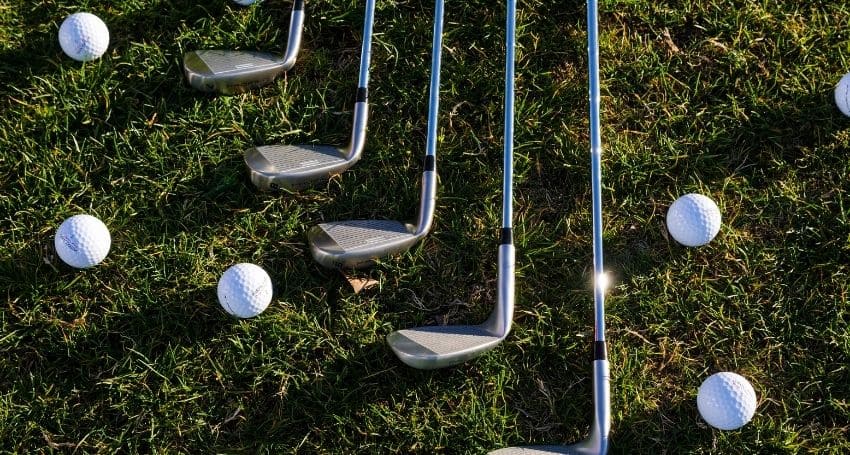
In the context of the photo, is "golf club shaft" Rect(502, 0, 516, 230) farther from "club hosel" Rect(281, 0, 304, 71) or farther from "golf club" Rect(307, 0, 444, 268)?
"club hosel" Rect(281, 0, 304, 71)

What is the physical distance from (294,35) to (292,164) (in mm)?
891

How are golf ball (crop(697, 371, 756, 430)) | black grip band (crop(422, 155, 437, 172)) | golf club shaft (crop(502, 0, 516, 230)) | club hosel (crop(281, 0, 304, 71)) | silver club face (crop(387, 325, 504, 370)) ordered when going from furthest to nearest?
club hosel (crop(281, 0, 304, 71)), black grip band (crop(422, 155, 437, 172)), golf club shaft (crop(502, 0, 516, 230)), golf ball (crop(697, 371, 756, 430)), silver club face (crop(387, 325, 504, 370))

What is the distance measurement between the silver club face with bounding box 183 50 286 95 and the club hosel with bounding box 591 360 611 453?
2.43m

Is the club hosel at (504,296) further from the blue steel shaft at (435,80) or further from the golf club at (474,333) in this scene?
the blue steel shaft at (435,80)

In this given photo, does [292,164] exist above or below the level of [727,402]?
above

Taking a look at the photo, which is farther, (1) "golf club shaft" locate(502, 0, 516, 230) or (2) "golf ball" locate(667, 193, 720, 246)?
(2) "golf ball" locate(667, 193, 720, 246)

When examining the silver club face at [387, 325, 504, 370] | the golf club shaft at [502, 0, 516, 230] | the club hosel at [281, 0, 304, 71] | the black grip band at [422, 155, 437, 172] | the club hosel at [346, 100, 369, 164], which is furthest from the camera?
the club hosel at [281, 0, 304, 71]

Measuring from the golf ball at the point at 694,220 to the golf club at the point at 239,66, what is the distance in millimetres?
2347

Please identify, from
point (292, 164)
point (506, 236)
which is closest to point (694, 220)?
point (506, 236)

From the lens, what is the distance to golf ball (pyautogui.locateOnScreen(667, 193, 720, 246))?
15.6ft

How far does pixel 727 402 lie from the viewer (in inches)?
172

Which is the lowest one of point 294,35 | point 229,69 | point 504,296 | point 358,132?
point 504,296

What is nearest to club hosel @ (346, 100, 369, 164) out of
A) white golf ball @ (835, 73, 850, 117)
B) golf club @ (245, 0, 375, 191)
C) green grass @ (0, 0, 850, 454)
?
golf club @ (245, 0, 375, 191)

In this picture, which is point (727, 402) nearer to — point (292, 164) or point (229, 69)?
point (292, 164)
